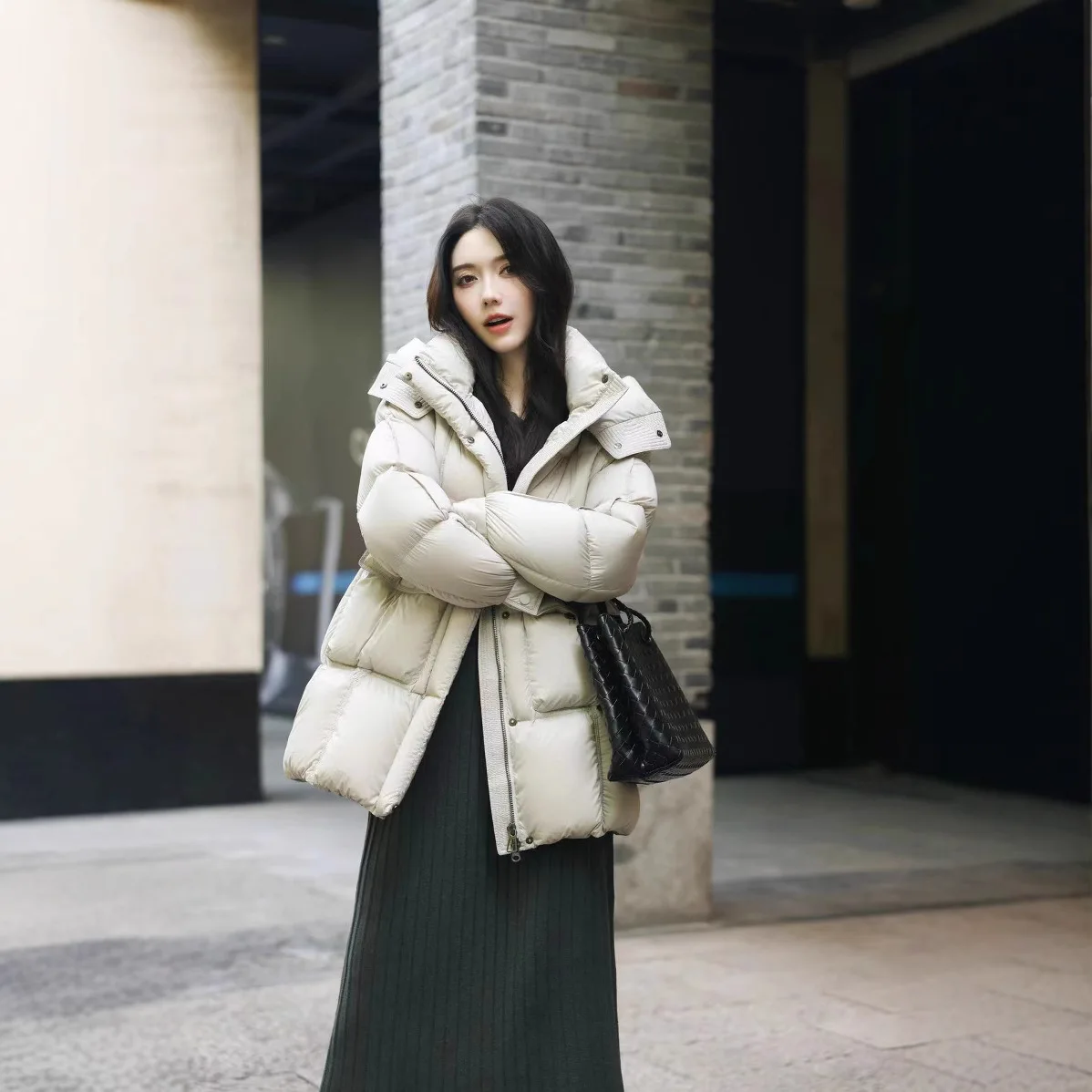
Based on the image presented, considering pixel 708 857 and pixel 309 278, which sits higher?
pixel 309 278

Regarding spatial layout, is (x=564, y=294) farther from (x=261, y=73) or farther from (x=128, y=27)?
(x=261, y=73)

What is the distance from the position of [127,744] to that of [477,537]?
720 centimetres

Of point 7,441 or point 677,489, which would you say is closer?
point 677,489

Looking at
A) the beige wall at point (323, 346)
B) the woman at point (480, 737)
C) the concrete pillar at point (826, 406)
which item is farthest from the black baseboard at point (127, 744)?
the woman at point (480, 737)

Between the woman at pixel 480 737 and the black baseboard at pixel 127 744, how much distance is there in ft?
22.1

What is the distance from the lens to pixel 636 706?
312cm

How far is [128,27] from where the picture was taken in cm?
960

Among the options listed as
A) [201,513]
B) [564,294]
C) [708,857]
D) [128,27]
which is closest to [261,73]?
[128,27]

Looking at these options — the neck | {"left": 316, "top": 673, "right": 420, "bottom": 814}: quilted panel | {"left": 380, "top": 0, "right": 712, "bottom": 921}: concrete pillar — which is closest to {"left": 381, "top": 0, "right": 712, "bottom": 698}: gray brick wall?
{"left": 380, "top": 0, "right": 712, "bottom": 921}: concrete pillar

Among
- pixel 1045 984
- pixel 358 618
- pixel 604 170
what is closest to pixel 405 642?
pixel 358 618

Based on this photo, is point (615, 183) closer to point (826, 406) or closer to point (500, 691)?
point (500, 691)

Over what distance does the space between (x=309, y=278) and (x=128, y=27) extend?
663 centimetres

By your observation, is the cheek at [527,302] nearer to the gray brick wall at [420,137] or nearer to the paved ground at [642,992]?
the paved ground at [642,992]

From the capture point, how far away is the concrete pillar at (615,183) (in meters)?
6.38
